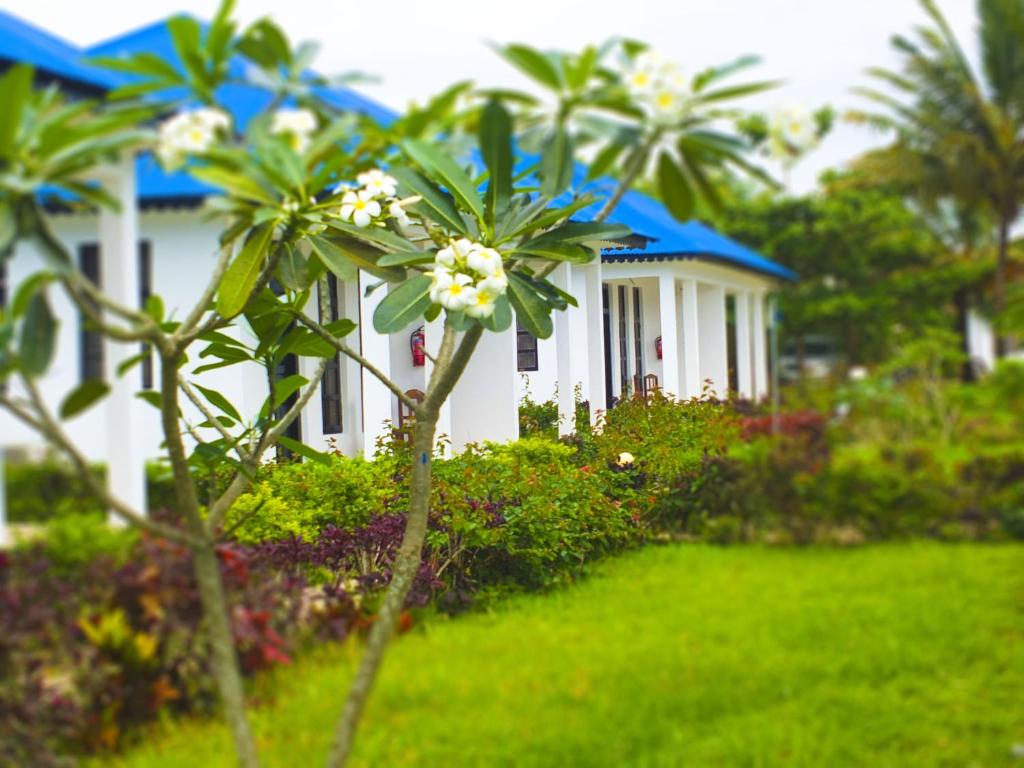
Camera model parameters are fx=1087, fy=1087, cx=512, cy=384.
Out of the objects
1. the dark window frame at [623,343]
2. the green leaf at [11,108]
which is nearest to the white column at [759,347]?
the dark window frame at [623,343]

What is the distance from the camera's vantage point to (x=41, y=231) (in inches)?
67.6

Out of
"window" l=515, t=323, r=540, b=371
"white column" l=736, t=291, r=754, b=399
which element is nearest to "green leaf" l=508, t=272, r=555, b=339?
"window" l=515, t=323, r=540, b=371

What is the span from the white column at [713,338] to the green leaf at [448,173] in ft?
7.18

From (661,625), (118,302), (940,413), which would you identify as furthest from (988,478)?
(118,302)

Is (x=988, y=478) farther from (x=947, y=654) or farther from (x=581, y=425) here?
(x=581, y=425)

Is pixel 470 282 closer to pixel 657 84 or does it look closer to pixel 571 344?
pixel 657 84

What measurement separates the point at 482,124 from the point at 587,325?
2579mm

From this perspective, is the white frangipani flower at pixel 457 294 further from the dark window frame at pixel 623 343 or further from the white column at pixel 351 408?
the dark window frame at pixel 623 343

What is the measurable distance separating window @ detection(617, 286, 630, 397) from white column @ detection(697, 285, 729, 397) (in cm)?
32

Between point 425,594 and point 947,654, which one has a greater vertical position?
point 425,594

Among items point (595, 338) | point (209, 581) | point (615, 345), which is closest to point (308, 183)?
point (209, 581)

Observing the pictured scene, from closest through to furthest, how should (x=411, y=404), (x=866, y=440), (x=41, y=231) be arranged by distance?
(x=41, y=231)
(x=411, y=404)
(x=866, y=440)

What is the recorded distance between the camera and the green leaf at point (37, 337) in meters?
1.73

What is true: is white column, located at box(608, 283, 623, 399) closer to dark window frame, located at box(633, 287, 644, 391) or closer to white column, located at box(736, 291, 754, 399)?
dark window frame, located at box(633, 287, 644, 391)
